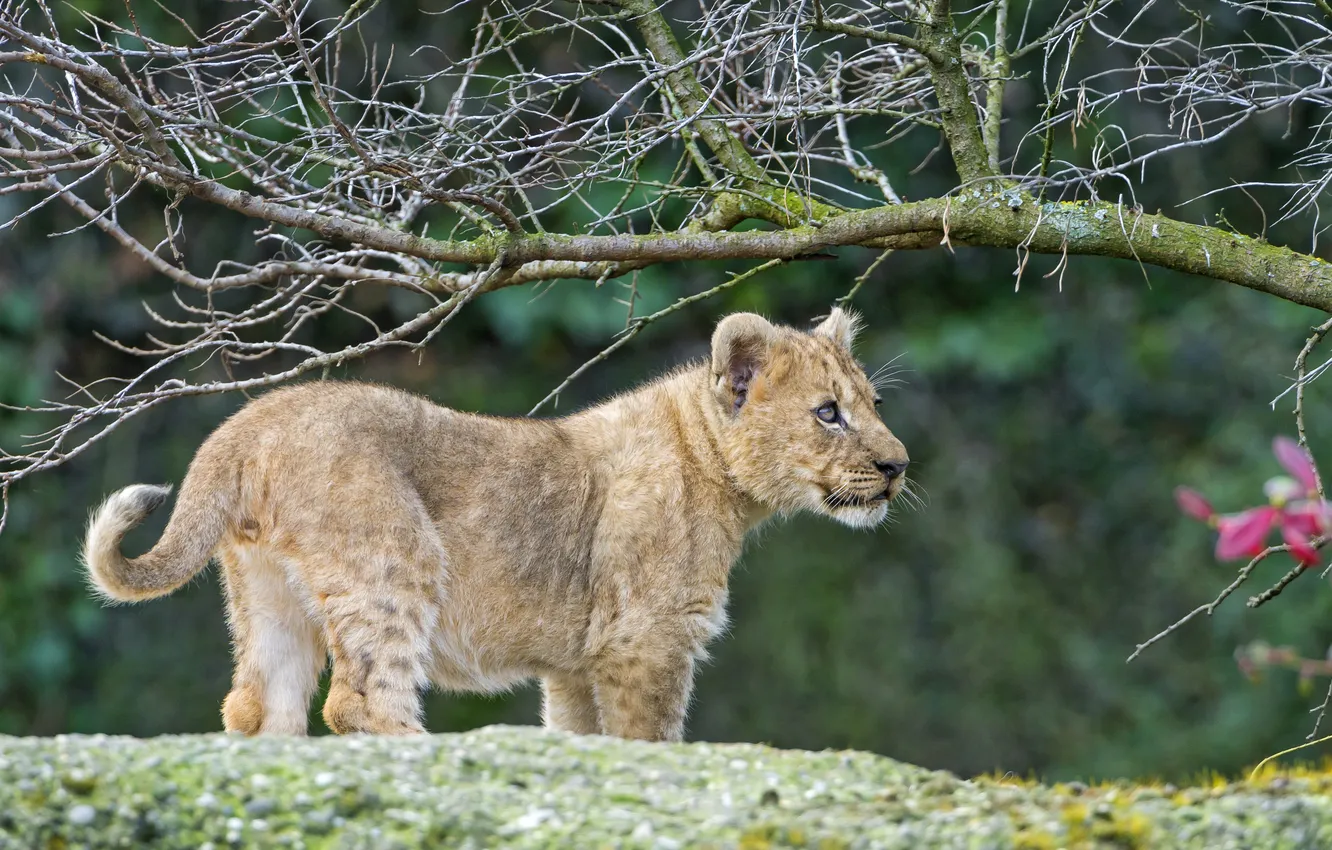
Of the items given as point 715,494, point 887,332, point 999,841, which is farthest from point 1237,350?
point 999,841

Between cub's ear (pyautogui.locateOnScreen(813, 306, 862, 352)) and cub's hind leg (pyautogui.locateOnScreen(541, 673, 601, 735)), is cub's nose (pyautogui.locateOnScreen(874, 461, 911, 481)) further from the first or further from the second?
cub's hind leg (pyautogui.locateOnScreen(541, 673, 601, 735))

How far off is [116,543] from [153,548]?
12cm

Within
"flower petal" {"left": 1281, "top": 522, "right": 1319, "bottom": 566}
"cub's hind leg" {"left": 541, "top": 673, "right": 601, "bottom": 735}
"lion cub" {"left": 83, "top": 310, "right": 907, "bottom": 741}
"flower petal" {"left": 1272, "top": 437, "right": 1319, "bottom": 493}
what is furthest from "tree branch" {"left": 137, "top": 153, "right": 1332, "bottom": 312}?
"flower petal" {"left": 1272, "top": 437, "right": 1319, "bottom": 493}

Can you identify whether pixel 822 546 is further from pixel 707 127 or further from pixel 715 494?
pixel 707 127

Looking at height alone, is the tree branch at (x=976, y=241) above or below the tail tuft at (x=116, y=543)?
above

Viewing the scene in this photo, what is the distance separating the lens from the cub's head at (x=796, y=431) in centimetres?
640

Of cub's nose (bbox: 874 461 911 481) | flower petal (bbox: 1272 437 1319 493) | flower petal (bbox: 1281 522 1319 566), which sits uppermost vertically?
cub's nose (bbox: 874 461 911 481)

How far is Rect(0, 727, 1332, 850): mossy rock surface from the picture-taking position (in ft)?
11.9

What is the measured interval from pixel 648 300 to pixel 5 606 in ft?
15.4

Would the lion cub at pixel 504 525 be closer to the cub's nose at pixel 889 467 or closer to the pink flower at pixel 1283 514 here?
the cub's nose at pixel 889 467

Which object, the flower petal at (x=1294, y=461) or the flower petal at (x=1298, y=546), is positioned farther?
the flower petal at (x=1298, y=546)

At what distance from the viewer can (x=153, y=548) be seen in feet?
17.2

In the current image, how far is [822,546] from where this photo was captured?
39.8 feet

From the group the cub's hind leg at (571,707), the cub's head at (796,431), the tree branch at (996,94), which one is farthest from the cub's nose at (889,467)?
the cub's hind leg at (571,707)
